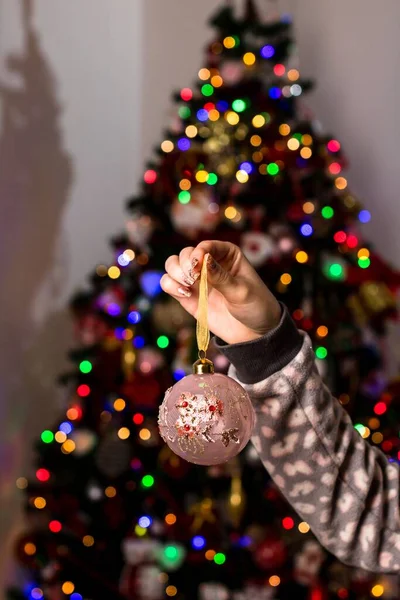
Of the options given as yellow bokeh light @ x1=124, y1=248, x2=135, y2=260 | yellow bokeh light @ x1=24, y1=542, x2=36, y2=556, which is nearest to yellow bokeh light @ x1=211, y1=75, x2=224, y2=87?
yellow bokeh light @ x1=124, y1=248, x2=135, y2=260

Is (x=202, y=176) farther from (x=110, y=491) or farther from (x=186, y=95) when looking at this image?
(x=110, y=491)

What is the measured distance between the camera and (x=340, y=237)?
2.12 meters

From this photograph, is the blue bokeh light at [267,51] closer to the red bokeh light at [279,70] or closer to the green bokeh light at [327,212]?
the red bokeh light at [279,70]

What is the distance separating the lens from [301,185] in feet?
7.11

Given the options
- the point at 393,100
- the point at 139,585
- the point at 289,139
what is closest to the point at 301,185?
the point at 289,139

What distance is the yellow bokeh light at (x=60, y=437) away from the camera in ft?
7.06

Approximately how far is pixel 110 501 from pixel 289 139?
1.16 meters

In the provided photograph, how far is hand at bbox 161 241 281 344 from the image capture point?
0.79m

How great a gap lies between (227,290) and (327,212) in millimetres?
1371

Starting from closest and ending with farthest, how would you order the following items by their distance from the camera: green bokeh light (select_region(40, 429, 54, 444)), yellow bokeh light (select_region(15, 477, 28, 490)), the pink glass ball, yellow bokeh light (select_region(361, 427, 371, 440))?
the pink glass ball < yellow bokeh light (select_region(361, 427, 371, 440)) < green bokeh light (select_region(40, 429, 54, 444)) < yellow bokeh light (select_region(15, 477, 28, 490))

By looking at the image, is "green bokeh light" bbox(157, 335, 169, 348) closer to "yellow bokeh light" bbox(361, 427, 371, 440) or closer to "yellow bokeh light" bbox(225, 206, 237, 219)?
"yellow bokeh light" bbox(225, 206, 237, 219)

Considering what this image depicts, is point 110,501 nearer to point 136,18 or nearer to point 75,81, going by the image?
point 75,81

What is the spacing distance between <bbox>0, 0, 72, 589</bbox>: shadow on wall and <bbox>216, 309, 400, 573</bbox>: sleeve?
180cm

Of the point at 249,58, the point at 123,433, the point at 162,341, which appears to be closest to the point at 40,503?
the point at 123,433
